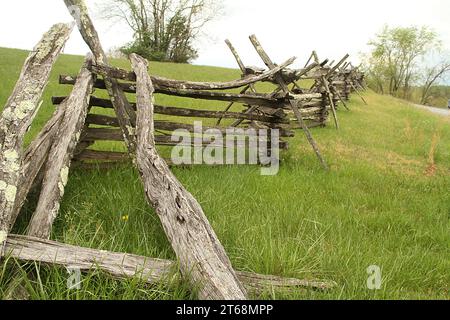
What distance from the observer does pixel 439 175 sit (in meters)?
6.08

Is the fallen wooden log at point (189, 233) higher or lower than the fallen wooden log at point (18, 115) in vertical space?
lower

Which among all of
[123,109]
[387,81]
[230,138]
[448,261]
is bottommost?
[448,261]

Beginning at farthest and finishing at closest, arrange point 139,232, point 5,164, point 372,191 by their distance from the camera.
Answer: point 372,191, point 139,232, point 5,164

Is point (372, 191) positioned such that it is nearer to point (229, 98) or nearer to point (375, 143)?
point (229, 98)

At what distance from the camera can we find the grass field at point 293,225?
238 centimetres

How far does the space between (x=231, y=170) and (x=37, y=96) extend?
8.71 ft

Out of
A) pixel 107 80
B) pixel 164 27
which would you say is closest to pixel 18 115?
pixel 107 80

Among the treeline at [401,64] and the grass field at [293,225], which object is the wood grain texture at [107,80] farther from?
the treeline at [401,64]

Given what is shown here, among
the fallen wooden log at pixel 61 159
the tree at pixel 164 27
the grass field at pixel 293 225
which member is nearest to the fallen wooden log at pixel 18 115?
the fallen wooden log at pixel 61 159

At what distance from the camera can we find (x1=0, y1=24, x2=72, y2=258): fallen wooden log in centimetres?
229

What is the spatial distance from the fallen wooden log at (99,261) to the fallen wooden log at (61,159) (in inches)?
10.8

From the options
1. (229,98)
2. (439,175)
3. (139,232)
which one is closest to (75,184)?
(139,232)

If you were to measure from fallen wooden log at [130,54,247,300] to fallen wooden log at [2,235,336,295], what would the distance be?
0.14m

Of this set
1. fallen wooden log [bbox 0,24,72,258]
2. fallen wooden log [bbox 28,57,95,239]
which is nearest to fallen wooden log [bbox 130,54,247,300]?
fallen wooden log [bbox 28,57,95,239]
